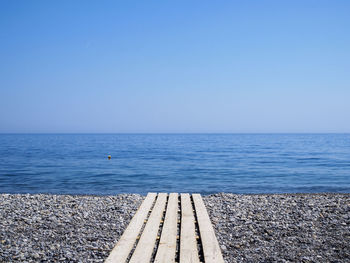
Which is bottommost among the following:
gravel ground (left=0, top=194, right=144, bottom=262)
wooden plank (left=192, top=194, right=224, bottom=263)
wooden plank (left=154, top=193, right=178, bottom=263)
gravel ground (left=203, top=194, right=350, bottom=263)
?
gravel ground (left=0, top=194, right=144, bottom=262)

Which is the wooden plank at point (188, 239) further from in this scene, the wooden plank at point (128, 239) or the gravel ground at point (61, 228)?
the gravel ground at point (61, 228)

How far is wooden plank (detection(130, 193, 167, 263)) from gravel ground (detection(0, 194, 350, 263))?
2.98 ft

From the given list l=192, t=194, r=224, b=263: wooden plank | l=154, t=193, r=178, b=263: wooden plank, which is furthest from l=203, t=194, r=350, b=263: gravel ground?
l=154, t=193, r=178, b=263: wooden plank

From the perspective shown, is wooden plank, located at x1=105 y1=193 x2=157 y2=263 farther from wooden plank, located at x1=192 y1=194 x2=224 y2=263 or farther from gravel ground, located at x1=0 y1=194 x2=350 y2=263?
wooden plank, located at x1=192 y1=194 x2=224 y2=263

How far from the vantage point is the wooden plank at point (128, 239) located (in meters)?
3.44

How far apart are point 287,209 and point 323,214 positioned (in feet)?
2.83

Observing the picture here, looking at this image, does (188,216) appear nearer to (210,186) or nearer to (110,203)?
(110,203)

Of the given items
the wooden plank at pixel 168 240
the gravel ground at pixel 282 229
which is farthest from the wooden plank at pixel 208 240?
the gravel ground at pixel 282 229

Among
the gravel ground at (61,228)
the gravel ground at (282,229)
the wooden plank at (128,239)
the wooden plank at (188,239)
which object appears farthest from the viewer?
the gravel ground at (282,229)

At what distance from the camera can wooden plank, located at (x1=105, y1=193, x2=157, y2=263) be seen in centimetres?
344

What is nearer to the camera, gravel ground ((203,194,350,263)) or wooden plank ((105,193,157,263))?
wooden plank ((105,193,157,263))

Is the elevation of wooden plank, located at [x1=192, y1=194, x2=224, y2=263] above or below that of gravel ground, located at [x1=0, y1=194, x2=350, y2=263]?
above

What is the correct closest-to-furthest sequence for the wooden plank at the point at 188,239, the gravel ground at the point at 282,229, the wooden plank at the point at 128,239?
the wooden plank at the point at 128,239 → the wooden plank at the point at 188,239 → the gravel ground at the point at 282,229

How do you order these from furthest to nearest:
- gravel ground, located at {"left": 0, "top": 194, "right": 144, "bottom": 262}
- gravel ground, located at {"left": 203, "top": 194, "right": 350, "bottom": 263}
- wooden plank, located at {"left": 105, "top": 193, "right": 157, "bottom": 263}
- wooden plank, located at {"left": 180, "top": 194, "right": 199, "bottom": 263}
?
gravel ground, located at {"left": 203, "top": 194, "right": 350, "bottom": 263}
gravel ground, located at {"left": 0, "top": 194, "right": 144, "bottom": 262}
wooden plank, located at {"left": 180, "top": 194, "right": 199, "bottom": 263}
wooden plank, located at {"left": 105, "top": 193, "right": 157, "bottom": 263}
